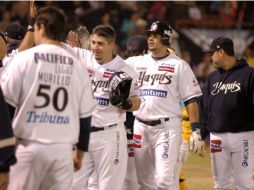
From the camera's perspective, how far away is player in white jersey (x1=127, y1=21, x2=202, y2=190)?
25.6ft

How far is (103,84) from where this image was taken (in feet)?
23.2

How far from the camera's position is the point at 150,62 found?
8070 millimetres

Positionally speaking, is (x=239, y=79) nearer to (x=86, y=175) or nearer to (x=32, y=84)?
(x=86, y=175)

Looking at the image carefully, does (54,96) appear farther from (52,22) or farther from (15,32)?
(15,32)

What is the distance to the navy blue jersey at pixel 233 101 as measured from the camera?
8039 millimetres

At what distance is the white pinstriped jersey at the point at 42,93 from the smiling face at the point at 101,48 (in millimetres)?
1887

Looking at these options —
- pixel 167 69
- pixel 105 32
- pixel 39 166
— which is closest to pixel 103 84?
pixel 105 32

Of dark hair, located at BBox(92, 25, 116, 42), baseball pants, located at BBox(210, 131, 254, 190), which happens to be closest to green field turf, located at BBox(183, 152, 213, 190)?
baseball pants, located at BBox(210, 131, 254, 190)

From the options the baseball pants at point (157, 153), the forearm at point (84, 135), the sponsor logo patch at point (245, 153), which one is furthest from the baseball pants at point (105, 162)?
the sponsor logo patch at point (245, 153)

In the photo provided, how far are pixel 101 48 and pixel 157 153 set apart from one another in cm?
150

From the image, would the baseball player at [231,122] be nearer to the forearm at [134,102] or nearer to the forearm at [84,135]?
the forearm at [134,102]

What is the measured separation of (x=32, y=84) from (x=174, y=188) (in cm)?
316

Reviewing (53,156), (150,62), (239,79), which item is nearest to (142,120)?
(150,62)

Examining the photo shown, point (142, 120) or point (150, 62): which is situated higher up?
point (150, 62)
